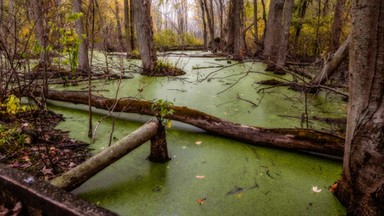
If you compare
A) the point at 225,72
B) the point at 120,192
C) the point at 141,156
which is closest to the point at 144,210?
the point at 120,192

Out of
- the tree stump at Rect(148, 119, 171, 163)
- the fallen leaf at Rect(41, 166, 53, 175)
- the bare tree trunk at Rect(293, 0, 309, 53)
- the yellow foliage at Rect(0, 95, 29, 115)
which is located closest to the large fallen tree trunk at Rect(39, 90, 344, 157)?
the tree stump at Rect(148, 119, 171, 163)

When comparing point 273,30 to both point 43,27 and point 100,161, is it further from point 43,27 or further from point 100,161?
point 100,161

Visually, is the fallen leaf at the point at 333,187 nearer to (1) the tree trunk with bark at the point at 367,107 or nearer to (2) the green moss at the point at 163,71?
(1) the tree trunk with bark at the point at 367,107

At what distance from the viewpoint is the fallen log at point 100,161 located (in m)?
1.80

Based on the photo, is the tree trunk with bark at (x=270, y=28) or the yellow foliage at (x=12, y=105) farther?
the tree trunk with bark at (x=270, y=28)

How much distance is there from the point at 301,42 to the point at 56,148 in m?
10.2

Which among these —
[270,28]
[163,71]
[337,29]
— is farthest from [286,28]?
[163,71]

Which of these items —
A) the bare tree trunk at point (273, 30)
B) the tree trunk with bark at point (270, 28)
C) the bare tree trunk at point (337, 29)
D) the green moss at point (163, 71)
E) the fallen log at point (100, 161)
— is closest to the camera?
the fallen log at point (100, 161)

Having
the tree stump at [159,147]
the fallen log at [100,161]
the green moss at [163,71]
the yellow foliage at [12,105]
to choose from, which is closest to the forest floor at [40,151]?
the yellow foliage at [12,105]

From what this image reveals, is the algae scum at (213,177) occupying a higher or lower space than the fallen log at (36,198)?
lower

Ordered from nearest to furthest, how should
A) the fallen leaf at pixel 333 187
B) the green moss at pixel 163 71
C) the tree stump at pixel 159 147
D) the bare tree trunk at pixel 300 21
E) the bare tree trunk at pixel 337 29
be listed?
the fallen leaf at pixel 333 187 → the tree stump at pixel 159 147 → the bare tree trunk at pixel 337 29 → the green moss at pixel 163 71 → the bare tree trunk at pixel 300 21

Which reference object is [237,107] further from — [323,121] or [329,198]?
[329,198]

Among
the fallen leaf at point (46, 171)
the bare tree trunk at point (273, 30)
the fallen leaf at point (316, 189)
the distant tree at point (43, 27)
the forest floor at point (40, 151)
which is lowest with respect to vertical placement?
the fallen leaf at point (316, 189)

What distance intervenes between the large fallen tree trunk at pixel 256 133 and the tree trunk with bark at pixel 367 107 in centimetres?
75
